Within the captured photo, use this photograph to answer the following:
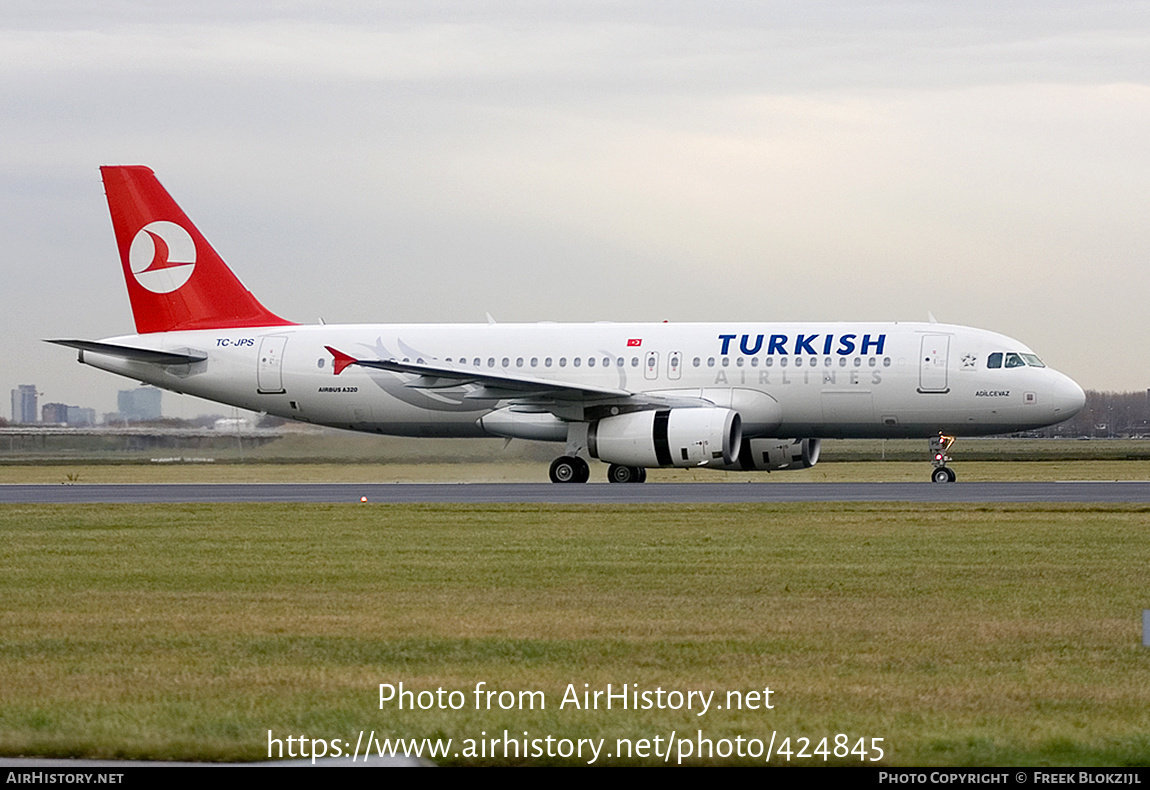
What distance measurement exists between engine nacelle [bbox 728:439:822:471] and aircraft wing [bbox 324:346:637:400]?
3064 mm

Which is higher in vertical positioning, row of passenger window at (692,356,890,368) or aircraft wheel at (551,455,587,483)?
row of passenger window at (692,356,890,368)

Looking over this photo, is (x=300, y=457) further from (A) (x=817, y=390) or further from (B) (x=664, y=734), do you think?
(B) (x=664, y=734)

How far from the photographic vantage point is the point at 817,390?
33.3 m

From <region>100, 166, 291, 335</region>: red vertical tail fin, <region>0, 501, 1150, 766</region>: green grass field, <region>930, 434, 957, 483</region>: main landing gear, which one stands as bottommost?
<region>0, 501, 1150, 766</region>: green grass field

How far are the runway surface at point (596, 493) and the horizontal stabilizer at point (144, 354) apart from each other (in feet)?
12.3

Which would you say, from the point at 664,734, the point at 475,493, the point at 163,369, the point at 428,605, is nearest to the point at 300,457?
the point at 163,369

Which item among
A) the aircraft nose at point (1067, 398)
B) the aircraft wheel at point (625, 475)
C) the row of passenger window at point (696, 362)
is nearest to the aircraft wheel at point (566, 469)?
the aircraft wheel at point (625, 475)

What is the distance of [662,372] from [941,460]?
637 cm

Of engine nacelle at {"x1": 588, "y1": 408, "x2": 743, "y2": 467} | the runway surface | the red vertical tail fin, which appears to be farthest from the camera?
the red vertical tail fin

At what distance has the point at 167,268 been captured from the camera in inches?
1519

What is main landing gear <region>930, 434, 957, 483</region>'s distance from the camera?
33906 millimetres

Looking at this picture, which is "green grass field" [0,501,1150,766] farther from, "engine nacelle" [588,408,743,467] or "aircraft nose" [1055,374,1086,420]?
"aircraft nose" [1055,374,1086,420]

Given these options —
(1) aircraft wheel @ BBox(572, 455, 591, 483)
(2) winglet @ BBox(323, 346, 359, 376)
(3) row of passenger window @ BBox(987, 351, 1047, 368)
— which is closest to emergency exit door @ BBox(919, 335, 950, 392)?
(3) row of passenger window @ BBox(987, 351, 1047, 368)
